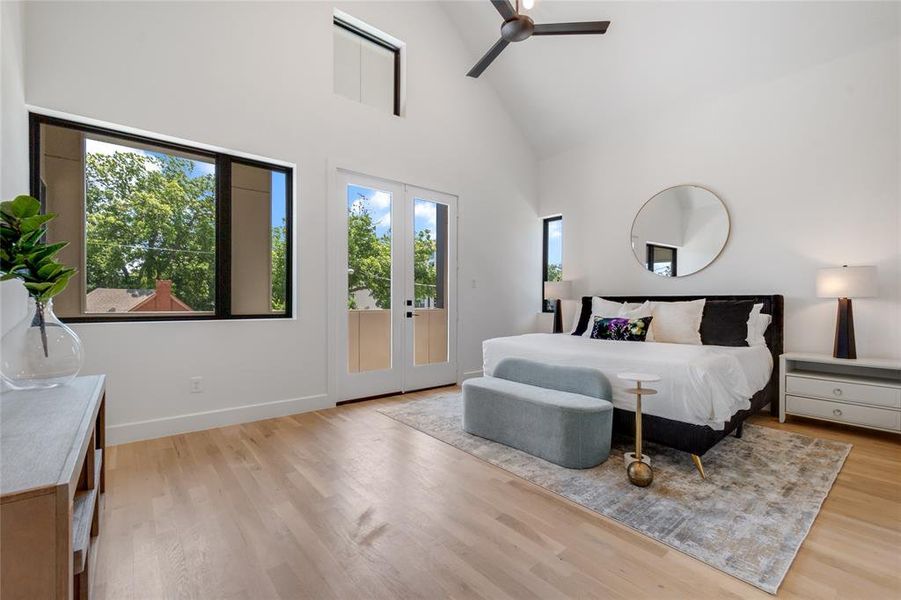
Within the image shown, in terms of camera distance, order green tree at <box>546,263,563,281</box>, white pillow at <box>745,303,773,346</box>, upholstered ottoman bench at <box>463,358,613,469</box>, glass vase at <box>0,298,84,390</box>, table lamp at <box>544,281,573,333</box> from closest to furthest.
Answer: glass vase at <box>0,298,84,390</box>
upholstered ottoman bench at <box>463,358,613,469</box>
white pillow at <box>745,303,773,346</box>
table lamp at <box>544,281,573,333</box>
green tree at <box>546,263,563,281</box>

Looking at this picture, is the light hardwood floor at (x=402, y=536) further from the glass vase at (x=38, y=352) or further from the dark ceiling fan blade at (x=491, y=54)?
the dark ceiling fan blade at (x=491, y=54)

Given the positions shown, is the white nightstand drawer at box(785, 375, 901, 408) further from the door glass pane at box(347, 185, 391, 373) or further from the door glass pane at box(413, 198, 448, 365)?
the door glass pane at box(347, 185, 391, 373)

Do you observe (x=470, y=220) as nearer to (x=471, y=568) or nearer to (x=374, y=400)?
(x=374, y=400)

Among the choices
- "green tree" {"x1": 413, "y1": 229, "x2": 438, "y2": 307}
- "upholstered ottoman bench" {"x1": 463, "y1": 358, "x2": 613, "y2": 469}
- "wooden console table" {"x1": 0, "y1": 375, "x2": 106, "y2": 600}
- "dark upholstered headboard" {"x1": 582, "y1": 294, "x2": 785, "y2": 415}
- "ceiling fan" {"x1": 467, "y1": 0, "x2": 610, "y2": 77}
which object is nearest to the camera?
"wooden console table" {"x1": 0, "y1": 375, "x2": 106, "y2": 600}

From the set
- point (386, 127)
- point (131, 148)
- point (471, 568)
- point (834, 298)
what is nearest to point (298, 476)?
point (471, 568)

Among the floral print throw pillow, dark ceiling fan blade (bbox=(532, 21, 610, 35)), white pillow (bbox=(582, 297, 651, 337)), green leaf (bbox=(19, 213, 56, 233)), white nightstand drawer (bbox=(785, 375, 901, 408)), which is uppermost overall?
dark ceiling fan blade (bbox=(532, 21, 610, 35))

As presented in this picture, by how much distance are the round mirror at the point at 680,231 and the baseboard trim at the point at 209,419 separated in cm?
381

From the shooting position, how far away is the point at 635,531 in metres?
1.76

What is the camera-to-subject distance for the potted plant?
143 centimetres

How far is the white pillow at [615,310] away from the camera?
12.9 feet

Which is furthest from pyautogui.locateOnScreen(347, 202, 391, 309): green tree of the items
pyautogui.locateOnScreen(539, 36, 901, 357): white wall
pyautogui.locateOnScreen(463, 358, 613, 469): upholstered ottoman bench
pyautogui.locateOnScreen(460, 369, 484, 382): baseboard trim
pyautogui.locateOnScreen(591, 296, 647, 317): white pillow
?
pyautogui.locateOnScreen(539, 36, 901, 357): white wall

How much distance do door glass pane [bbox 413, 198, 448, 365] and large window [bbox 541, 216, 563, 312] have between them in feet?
5.80

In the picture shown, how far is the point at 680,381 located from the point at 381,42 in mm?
4338

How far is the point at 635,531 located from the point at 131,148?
13.2 feet
